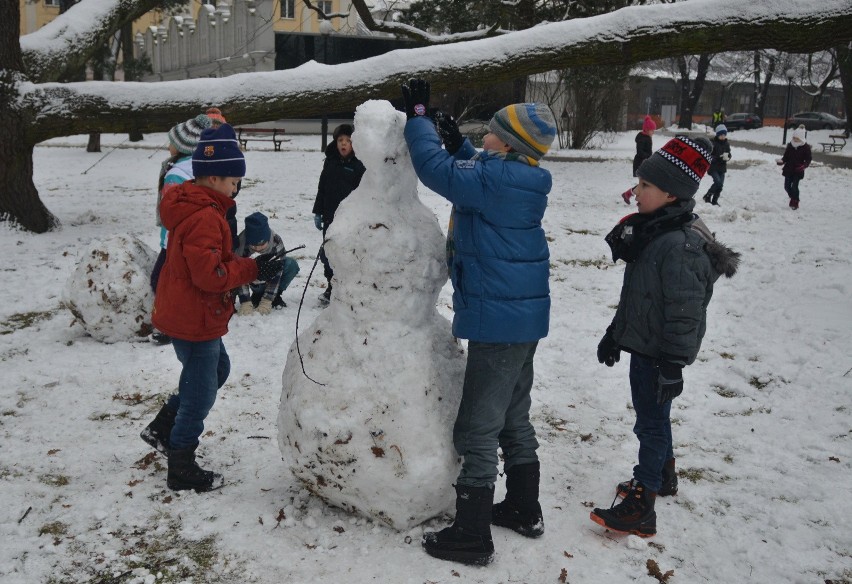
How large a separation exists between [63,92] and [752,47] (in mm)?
8231

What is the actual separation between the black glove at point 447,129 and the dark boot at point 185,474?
2037mm

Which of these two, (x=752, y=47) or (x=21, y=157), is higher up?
(x=752, y=47)

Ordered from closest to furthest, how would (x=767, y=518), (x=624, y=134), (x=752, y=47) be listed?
(x=767, y=518), (x=752, y=47), (x=624, y=134)

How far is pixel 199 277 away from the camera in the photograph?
331cm

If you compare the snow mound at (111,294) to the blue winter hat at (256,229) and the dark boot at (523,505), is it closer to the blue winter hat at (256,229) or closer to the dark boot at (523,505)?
the blue winter hat at (256,229)

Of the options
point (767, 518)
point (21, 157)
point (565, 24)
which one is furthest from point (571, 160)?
point (767, 518)

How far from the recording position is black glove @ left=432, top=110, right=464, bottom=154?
124 inches

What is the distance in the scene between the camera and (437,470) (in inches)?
126

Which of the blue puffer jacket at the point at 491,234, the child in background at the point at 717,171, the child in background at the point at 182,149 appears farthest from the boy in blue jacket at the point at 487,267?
the child in background at the point at 717,171

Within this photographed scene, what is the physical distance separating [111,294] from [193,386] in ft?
8.65

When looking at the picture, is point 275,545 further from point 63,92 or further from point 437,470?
point 63,92

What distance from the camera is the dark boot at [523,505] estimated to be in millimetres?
3365

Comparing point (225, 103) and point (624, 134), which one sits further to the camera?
point (624, 134)

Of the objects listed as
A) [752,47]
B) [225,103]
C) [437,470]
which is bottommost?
[437,470]
